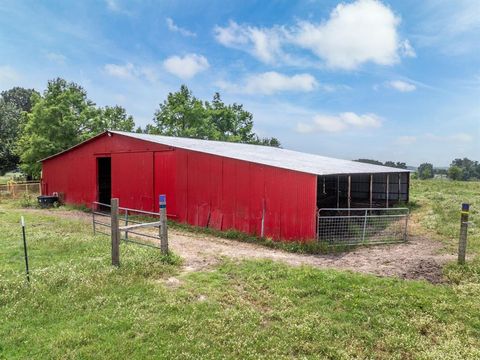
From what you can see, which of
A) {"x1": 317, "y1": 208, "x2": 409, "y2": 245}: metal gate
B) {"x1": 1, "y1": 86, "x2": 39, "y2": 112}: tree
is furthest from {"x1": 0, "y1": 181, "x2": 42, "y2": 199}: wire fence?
{"x1": 1, "y1": 86, "x2": 39, "y2": 112}: tree

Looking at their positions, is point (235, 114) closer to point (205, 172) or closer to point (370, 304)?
point (205, 172)

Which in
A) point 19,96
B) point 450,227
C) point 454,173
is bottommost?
point 450,227

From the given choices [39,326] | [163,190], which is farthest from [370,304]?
[163,190]

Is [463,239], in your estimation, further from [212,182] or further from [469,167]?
[469,167]

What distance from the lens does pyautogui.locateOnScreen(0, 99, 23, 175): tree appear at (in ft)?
126

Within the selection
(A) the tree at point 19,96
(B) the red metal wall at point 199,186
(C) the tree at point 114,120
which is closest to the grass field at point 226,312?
(B) the red metal wall at point 199,186

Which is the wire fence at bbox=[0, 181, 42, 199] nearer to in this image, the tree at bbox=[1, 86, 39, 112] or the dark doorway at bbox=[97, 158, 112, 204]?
the dark doorway at bbox=[97, 158, 112, 204]

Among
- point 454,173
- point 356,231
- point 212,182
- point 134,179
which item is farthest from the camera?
point 454,173

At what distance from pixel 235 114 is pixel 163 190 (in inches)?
1371

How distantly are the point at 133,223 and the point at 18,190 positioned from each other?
1555cm

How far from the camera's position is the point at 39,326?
4883mm

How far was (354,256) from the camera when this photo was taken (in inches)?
345

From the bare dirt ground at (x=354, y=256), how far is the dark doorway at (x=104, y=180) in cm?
994

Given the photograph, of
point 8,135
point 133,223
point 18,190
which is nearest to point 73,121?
point 18,190
